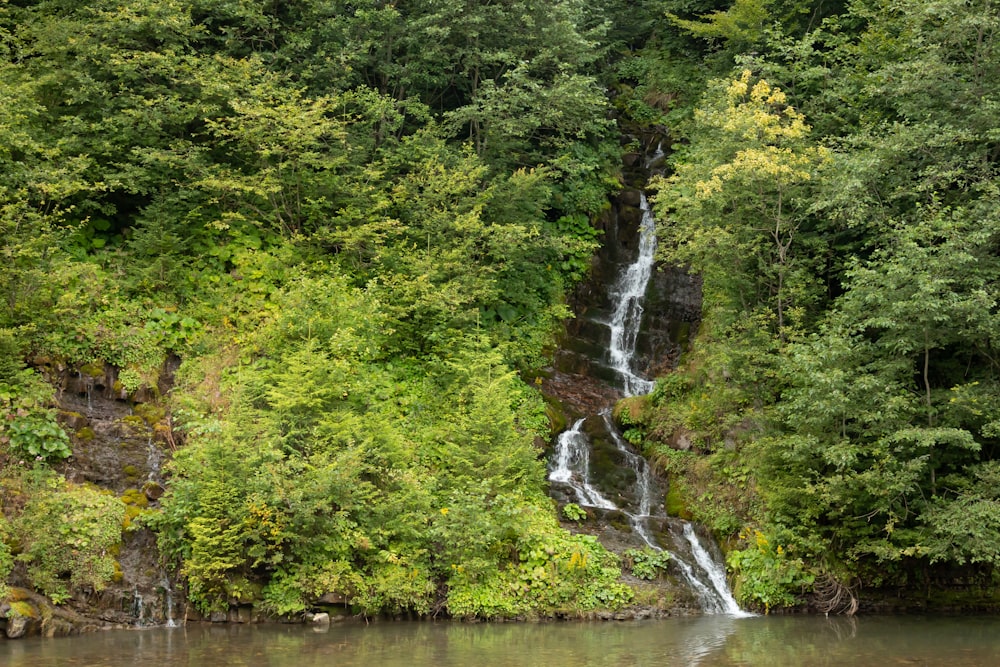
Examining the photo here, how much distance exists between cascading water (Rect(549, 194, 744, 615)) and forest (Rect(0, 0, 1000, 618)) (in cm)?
48

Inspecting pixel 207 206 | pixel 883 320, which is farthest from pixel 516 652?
pixel 207 206

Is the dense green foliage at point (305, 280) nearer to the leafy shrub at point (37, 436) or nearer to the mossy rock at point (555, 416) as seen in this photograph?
the leafy shrub at point (37, 436)

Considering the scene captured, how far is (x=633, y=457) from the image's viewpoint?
1838 cm

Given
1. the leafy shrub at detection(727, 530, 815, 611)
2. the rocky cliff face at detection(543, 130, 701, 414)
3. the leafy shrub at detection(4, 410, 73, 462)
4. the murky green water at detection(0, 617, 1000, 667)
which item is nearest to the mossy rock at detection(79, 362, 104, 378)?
the leafy shrub at detection(4, 410, 73, 462)

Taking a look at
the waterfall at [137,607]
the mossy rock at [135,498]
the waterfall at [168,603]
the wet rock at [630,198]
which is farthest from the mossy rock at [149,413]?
the wet rock at [630,198]

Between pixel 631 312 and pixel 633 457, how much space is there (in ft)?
17.1

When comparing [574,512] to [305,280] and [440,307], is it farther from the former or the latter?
[305,280]

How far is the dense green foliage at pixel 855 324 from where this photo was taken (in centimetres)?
1336

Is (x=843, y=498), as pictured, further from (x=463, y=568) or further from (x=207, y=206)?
(x=207, y=206)

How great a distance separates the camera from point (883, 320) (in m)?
13.3

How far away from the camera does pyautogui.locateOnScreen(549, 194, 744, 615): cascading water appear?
14984mm

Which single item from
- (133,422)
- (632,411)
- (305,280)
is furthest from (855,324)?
(133,422)

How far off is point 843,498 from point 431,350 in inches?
345

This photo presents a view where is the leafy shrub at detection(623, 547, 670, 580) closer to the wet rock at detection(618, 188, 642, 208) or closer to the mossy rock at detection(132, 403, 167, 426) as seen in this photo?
the mossy rock at detection(132, 403, 167, 426)
